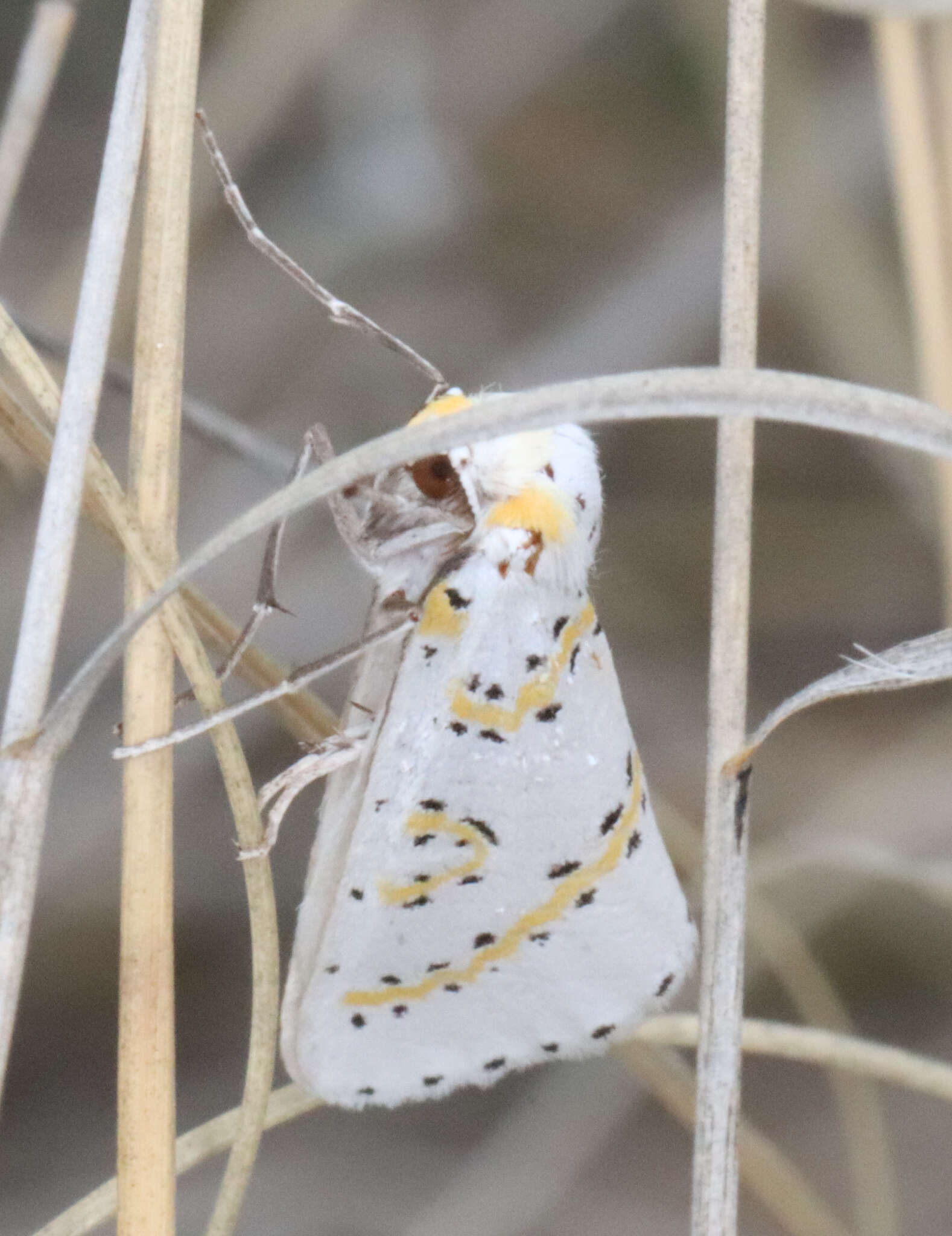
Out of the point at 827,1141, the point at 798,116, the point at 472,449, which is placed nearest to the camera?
the point at 472,449

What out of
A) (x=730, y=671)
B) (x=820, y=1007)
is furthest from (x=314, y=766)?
(x=820, y=1007)

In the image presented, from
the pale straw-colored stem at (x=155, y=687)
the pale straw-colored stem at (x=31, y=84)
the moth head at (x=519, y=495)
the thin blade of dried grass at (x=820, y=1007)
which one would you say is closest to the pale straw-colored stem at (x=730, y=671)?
the moth head at (x=519, y=495)

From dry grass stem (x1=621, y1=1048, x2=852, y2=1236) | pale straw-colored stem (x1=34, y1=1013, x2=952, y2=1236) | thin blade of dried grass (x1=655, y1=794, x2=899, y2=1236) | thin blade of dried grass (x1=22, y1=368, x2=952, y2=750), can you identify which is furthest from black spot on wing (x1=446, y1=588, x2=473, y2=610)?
thin blade of dried grass (x1=655, y1=794, x2=899, y2=1236)

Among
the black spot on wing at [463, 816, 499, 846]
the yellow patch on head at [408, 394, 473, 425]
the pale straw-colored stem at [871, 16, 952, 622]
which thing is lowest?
the black spot on wing at [463, 816, 499, 846]

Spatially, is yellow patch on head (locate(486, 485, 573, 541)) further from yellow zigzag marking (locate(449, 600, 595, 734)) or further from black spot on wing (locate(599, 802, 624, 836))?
black spot on wing (locate(599, 802, 624, 836))

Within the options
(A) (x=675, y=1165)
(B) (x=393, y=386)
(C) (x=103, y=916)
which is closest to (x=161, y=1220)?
(C) (x=103, y=916)

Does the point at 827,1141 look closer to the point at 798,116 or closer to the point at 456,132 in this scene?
the point at 798,116

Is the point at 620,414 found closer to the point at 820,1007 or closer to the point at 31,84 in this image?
the point at 31,84
